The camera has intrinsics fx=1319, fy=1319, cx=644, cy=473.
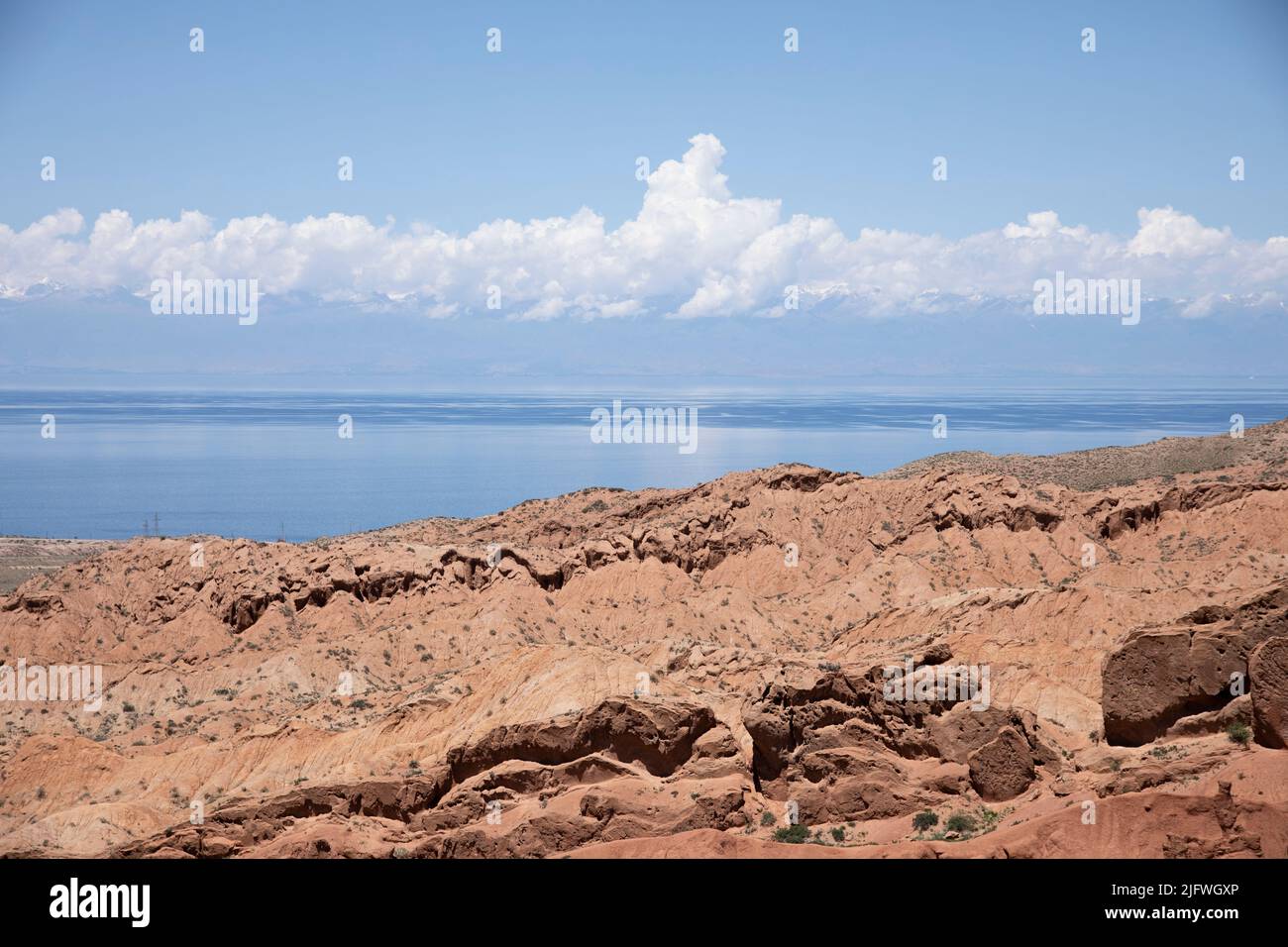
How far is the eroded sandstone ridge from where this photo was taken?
1862cm

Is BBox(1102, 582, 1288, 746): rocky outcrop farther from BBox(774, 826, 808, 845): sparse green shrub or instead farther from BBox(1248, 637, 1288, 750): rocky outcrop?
BBox(774, 826, 808, 845): sparse green shrub

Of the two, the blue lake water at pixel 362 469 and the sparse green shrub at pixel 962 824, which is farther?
the blue lake water at pixel 362 469

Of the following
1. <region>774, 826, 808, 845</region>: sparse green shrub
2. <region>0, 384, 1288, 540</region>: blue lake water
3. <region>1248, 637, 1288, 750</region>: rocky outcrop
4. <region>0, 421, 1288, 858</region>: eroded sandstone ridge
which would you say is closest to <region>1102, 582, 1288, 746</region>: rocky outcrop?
<region>0, 421, 1288, 858</region>: eroded sandstone ridge

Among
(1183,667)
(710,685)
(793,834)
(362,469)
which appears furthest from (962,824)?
(362,469)

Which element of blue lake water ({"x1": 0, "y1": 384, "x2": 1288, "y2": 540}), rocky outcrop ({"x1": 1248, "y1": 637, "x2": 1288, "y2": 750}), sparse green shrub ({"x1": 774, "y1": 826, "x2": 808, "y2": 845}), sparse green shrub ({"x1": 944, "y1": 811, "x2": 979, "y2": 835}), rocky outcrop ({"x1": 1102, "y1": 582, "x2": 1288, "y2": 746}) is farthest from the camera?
blue lake water ({"x1": 0, "y1": 384, "x2": 1288, "y2": 540})

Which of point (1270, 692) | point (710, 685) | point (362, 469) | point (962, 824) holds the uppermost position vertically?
point (1270, 692)

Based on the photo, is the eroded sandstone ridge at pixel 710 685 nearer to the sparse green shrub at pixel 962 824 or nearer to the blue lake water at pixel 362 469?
the sparse green shrub at pixel 962 824

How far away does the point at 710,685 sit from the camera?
29031mm

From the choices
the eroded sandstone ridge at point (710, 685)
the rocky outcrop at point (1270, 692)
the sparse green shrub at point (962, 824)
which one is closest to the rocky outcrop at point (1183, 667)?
the eroded sandstone ridge at point (710, 685)

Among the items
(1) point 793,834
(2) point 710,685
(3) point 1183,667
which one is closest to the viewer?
(1) point 793,834

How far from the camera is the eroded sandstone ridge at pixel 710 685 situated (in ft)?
61.1

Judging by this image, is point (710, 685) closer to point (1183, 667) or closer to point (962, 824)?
point (962, 824)

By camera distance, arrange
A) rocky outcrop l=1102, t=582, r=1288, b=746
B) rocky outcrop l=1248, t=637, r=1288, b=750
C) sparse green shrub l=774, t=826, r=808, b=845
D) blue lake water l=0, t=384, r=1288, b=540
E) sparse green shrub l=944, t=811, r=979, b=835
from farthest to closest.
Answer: blue lake water l=0, t=384, r=1288, b=540, rocky outcrop l=1102, t=582, r=1288, b=746, sparse green shrub l=774, t=826, r=808, b=845, sparse green shrub l=944, t=811, r=979, b=835, rocky outcrop l=1248, t=637, r=1288, b=750
